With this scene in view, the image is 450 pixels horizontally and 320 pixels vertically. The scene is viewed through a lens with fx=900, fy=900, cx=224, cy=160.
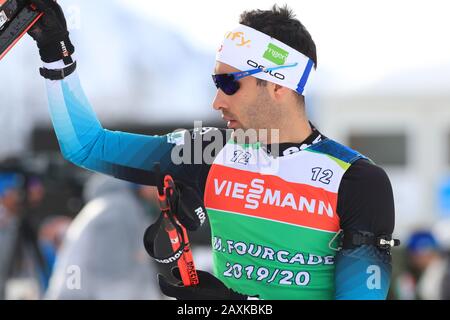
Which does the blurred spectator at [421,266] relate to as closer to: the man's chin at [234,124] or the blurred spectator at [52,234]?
the blurred spectator at [52,234]

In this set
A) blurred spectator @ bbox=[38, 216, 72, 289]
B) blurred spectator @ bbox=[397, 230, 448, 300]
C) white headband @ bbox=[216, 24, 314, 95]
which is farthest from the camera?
blurred spectator @ bbox=[38, 216, 72, 289]

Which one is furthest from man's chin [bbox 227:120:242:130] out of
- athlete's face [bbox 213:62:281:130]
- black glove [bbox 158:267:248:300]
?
black glove [bbox 158:267:248:300]

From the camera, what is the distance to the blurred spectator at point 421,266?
7.66 meters

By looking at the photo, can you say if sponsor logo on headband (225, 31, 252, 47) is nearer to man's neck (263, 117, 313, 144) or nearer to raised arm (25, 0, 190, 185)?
man's neck (263, 117, 313, 144)

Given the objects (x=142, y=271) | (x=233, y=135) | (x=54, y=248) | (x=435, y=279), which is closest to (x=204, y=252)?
(x=54, y=248)

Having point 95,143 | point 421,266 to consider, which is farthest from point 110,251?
point 421,266

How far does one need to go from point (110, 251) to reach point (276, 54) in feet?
8.51

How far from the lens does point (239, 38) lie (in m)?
3.06

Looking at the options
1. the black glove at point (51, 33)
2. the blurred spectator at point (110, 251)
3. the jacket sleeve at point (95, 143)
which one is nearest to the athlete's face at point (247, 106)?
the jacket sleeve at point (95, 143)

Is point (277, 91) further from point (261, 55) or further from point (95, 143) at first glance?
point (95, 143)

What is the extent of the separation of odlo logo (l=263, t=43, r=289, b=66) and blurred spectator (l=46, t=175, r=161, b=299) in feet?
8.04

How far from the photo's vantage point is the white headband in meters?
3.04
